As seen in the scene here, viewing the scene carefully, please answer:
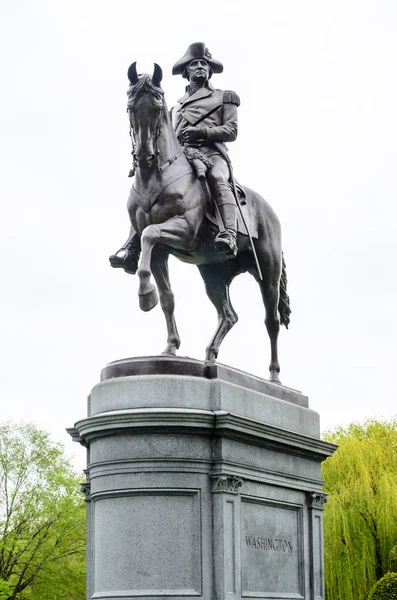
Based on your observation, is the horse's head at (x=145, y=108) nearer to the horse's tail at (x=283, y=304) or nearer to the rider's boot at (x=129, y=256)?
the rider's boot at (x=129, y=256)

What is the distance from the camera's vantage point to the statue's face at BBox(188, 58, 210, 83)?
16.3 meters

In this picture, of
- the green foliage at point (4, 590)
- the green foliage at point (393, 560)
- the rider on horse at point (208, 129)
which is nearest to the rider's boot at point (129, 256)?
the rider on horse at point (208, 129)

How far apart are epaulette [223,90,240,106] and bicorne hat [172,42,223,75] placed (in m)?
0.74

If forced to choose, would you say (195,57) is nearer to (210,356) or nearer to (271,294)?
(271,294)

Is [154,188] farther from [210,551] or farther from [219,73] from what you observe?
[210,551]

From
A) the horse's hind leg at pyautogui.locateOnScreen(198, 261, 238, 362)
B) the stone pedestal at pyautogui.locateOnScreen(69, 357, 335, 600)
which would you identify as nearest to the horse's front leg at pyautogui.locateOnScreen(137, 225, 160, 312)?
the stone pedestal at pyautogui.locateOnScreen(69, 357, 335, 600)

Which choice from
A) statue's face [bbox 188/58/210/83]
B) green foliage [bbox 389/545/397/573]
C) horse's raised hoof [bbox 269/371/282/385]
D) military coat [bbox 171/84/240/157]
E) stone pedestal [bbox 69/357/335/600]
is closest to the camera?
stone pedestal [bbox 69/357/335/600]

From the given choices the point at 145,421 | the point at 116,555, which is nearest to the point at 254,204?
the point at 145,421

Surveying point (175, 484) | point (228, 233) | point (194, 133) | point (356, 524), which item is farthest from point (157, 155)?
point (356, 524)

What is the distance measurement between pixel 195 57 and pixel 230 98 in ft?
2.97

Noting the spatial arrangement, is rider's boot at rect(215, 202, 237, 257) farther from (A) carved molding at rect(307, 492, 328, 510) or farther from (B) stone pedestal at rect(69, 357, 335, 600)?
(A) carved molding at rect(307, 492, 328, 510)

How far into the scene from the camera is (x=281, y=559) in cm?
1509

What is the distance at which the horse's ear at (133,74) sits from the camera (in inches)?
551

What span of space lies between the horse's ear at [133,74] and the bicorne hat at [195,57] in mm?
2585
